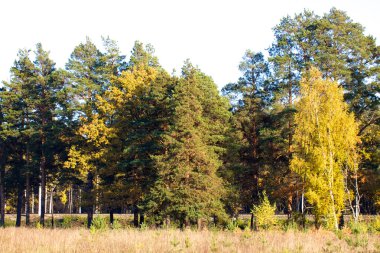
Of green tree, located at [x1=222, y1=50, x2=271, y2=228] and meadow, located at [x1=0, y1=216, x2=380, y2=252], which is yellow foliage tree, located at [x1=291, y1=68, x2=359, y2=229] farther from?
meadow, located at [x1=0, y1=216, x2=380, y2=252]

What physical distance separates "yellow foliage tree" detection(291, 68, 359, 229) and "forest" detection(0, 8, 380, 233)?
0.26 feet

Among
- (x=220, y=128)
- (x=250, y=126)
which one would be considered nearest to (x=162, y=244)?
(x=220, y=128)

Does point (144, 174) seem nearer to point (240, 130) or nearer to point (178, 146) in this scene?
point (178, 146)

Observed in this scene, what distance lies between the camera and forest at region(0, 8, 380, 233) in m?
29.9

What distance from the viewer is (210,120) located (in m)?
35.5

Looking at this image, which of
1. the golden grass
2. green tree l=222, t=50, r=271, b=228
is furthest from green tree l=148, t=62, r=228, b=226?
the golden grass

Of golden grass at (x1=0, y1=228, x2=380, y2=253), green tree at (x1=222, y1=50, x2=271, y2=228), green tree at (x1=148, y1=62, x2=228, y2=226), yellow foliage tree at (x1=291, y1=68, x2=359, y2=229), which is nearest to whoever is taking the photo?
golden grass at (x1=0, y1=228, x2=380, y2=253)

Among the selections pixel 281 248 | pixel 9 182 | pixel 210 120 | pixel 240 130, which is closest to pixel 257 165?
pixel 240 130

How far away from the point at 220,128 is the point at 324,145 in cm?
894

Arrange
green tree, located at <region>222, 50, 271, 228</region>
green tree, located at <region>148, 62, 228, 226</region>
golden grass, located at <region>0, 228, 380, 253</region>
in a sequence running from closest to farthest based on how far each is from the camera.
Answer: golden grass, located at <region>0, 228, 380, 253</region> → green tree, located at <region>148, 62, 228, 226</region> → green tree, located at <region>222, 50, 271, 228</region>

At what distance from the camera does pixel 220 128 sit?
3553 centimetres

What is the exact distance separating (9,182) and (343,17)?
127 ft

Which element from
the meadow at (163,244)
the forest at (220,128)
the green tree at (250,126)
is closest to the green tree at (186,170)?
the forest at (220,128)

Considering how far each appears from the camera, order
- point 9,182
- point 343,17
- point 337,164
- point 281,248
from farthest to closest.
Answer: point 9,182 → point 343,17 → point 337,164 → point 281,248
